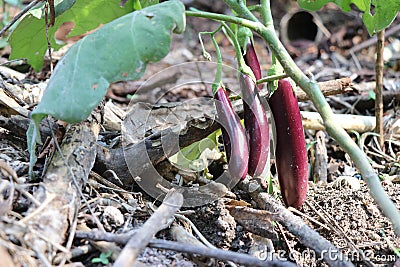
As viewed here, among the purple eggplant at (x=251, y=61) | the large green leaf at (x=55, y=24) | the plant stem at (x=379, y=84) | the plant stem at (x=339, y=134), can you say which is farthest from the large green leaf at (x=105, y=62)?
the plant stem at (x=379, y=84)

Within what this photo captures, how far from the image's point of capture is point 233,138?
1355 mm

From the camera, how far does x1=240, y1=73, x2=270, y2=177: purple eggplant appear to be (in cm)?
138

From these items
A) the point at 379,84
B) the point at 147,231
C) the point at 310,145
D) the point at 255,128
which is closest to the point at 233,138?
the point at 255,128

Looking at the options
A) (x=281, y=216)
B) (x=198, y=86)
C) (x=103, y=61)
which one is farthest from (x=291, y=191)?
(x=198, y=86)

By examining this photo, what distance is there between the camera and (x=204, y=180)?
4.77 ft

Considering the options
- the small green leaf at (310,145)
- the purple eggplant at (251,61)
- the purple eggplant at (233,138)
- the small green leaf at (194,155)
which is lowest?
the small green leaf at (310,145)

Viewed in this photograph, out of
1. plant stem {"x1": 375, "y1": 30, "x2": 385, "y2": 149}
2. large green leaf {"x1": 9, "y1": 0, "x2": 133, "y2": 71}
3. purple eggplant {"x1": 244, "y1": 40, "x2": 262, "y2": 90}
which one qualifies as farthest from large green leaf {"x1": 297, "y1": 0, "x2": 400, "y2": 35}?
large green leaf {"x1": 9, "y1": 0, "x2": 133, "y2": 71}

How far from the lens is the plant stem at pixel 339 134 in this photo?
111 cm

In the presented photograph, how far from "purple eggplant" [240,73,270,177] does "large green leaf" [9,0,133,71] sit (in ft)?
1.63

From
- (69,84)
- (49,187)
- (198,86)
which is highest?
(69,84)

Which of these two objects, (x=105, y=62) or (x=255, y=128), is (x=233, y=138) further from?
(x=105, y=62)

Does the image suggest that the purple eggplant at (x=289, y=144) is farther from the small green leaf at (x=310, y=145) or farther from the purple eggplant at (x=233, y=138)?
the small green leaf at (x=310, y=145)

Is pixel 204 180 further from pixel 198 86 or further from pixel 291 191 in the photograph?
pixel 198 86

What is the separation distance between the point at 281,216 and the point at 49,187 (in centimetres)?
52
